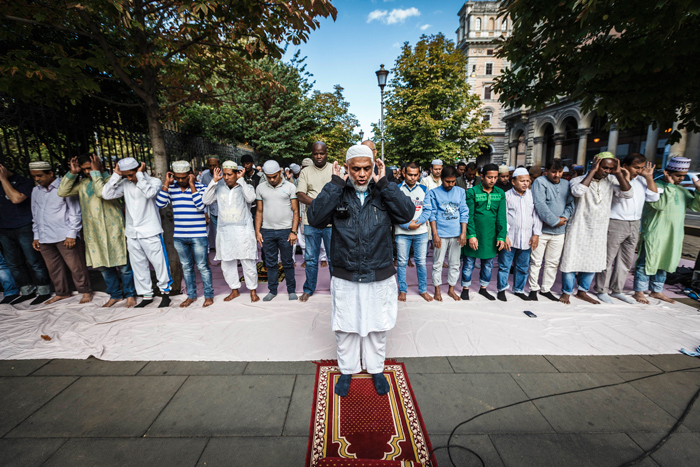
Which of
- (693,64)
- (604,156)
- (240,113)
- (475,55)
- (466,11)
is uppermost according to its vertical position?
(466,11)

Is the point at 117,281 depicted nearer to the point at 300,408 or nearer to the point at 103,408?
the point at 103,408

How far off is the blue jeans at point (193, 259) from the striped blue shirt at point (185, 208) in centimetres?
11

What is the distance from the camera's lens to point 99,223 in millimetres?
4668

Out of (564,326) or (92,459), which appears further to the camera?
(564,326)

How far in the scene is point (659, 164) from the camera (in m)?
19.5

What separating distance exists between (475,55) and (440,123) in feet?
114

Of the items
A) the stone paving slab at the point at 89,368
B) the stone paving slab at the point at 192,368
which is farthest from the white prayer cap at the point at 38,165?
the stone paving slab at the point at 192,368

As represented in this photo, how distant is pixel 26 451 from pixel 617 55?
22.9 ft

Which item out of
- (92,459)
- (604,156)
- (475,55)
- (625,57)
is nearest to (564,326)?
(604,156)

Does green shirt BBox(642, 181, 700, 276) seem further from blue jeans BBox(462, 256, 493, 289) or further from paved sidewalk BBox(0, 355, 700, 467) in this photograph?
blue jeans BBox(462, 256, 493, 289)

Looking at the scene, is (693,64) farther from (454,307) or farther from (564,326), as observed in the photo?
(454,307)

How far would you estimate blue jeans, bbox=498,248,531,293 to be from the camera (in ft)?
16.0

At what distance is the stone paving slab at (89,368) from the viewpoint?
123 inches

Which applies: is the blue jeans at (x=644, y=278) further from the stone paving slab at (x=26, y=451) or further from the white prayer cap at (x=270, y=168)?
the stone paving slab at (x=26, y=451)
